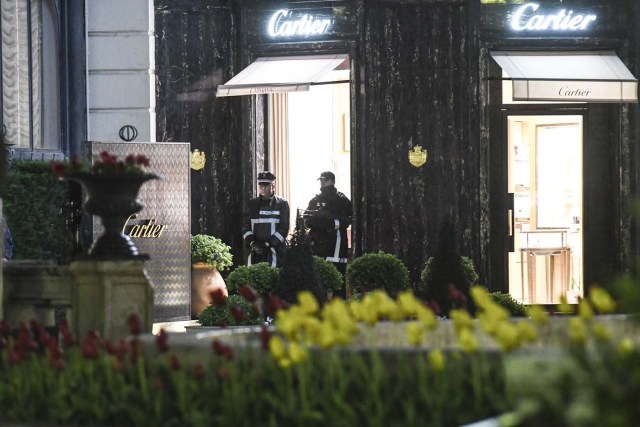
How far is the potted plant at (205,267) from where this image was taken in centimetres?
2130

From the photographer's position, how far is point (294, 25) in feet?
77.2

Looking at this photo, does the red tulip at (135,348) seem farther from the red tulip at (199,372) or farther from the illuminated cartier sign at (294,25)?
the illuminated cartier sign at (294,25)

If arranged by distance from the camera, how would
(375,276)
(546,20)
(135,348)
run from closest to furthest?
(135,348) → (375,276) → (546,20)

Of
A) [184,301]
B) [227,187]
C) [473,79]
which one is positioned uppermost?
[473,79]

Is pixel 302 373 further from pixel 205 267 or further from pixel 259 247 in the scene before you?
pixel 259 247

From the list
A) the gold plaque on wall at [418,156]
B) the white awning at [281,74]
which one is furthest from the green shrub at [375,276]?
the gold plaque on wall at [418,156]

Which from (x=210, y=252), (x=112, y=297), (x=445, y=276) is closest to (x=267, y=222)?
(x=210, y=252)

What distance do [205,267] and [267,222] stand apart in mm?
1567

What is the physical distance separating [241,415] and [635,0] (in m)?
16.5

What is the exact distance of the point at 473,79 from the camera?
23062 millimetres

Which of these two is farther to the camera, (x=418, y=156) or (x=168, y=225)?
(x=418, y=156)

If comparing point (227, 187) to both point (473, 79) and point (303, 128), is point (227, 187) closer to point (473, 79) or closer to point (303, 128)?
point (303, 128)

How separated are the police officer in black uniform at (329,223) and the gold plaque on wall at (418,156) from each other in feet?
3.84

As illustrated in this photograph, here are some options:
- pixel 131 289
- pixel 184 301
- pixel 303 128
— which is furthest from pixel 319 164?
pixel 131 289
